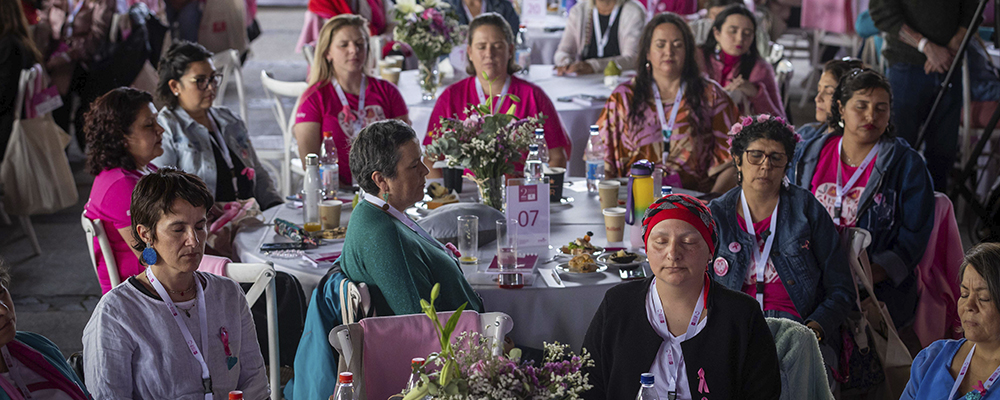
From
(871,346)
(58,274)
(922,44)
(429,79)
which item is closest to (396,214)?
(871,346)

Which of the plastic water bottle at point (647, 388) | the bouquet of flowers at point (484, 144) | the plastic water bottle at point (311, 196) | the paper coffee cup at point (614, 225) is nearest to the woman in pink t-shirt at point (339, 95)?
the plastic water bottle at point (311, 196)

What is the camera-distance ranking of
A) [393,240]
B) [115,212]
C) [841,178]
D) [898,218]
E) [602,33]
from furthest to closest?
[602,33]
[841,178]
[898,218]
[115,212]
[393,240]

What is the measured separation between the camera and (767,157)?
9.19ft

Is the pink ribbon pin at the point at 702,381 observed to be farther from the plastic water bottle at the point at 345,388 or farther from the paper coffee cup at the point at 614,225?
the paper coffee cup at the point at 614,225

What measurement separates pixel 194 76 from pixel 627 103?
1.96 metres

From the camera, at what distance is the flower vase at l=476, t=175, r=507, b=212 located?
130 inches

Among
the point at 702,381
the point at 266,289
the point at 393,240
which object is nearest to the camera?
the point at 702,381

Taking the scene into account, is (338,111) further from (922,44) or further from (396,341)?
(922,44)

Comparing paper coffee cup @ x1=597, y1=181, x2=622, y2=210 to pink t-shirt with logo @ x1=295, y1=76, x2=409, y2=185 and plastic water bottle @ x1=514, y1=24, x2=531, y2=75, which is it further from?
plastic water bottle @ x1=514, y1=24, x2=531, y2=75

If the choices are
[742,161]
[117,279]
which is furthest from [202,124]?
[742,161]

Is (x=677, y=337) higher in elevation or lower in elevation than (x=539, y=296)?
higher

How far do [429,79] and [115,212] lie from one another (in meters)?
2.88

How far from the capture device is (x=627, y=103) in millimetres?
4250

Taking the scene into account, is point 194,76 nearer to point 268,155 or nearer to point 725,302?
point 268,155
